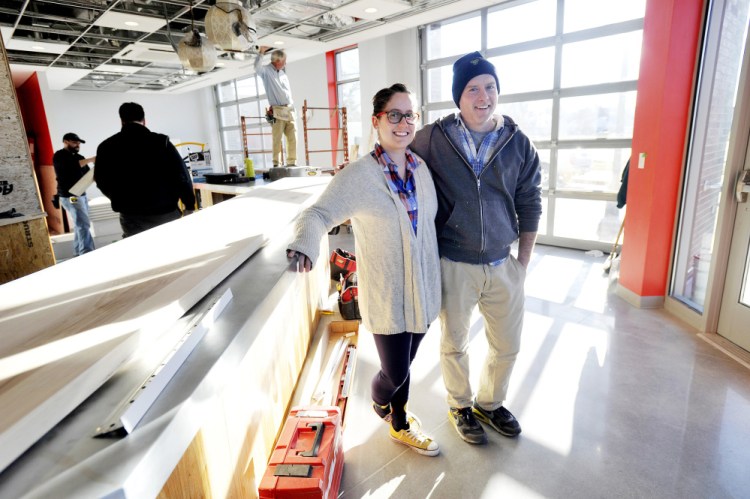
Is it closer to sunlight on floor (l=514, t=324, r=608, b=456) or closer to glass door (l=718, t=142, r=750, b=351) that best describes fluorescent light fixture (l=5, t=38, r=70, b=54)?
sunlight on floor (l=514, t=324, r=608, b=456)

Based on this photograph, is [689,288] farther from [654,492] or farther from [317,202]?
[317,202]

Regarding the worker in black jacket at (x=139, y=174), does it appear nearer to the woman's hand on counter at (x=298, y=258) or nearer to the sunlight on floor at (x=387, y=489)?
the woman's hand on counter at (x=298, y=258)

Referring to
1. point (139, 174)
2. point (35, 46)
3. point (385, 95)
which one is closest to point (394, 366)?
point (385, 95)

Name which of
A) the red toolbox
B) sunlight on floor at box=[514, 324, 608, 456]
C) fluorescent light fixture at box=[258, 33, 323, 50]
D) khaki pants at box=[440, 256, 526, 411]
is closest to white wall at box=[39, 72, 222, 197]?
fluorescent light fixture at box=[258, 33, 323, 50]

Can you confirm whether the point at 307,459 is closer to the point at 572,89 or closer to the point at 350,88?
the point at 572,89

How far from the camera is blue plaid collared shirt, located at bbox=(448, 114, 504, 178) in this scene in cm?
180

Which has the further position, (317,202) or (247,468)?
(247,468)

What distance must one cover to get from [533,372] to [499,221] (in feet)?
4.91

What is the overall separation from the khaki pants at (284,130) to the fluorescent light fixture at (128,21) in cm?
249

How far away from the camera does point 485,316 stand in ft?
6.72

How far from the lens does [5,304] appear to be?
1135 mm

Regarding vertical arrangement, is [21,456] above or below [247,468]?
above

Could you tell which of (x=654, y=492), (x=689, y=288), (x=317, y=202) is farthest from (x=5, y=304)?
(x=689, y=288)

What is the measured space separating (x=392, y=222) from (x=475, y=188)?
0.45 m
